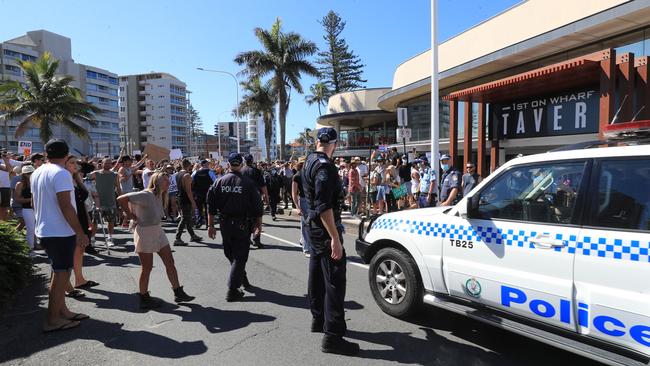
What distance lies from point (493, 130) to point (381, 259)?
10.8 metres

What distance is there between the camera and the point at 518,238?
342cm

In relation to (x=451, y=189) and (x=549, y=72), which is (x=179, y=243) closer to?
(x=451, y=189)

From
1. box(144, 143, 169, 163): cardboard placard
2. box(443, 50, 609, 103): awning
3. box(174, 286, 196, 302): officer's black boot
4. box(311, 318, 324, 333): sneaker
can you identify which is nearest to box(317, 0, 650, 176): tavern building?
box(443, 50, 609, 103): awning

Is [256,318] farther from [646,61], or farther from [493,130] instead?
[493,130]

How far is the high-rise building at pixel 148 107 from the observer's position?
112 metres

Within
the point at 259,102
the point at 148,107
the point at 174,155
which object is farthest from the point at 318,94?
the point at 148,107

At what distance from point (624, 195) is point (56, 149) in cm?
525

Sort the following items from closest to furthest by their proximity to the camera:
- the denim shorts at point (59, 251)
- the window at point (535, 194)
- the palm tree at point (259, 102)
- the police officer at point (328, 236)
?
the window at point (535, 194)
the police officer at point (328, 236)
the denim shorts at point (59, 251)
the palm tree at point (259, 102)

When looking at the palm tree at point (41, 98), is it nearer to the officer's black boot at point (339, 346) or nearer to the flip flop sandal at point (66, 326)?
the flip flop sandal at point (66, 326)

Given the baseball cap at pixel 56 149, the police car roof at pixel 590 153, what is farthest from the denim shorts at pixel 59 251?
the police car roof at pixel 590 153

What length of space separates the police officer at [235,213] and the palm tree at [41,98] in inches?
1197

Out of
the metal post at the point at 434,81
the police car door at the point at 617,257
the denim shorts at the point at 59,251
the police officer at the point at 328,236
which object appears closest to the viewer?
the police car door at the point at 617,257

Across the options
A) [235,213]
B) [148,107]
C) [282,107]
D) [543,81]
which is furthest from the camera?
[148,107]

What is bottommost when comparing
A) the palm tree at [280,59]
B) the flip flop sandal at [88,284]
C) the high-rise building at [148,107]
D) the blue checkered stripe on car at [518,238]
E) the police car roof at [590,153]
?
the flip flop sandal at [88,284]
